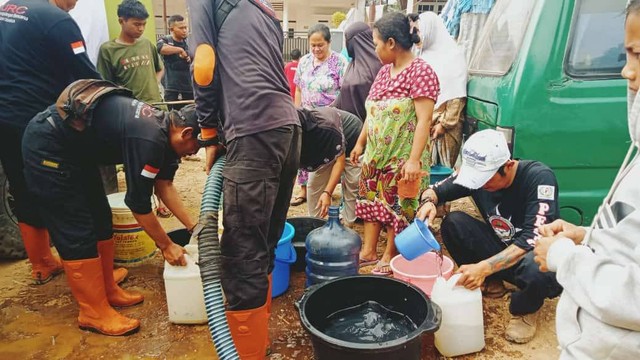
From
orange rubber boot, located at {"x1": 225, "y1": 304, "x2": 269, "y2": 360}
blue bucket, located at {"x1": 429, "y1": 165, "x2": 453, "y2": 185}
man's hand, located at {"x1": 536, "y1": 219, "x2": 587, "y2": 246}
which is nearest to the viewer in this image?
man's hand, located at {"x1": 536, "y1": 219, "x2": 587, "y2": 246}

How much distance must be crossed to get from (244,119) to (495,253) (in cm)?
178

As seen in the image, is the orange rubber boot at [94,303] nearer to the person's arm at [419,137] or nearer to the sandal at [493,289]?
the person's arm at [419,137]

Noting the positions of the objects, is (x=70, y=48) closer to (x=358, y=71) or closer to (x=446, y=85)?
A: (x=358, y=71)

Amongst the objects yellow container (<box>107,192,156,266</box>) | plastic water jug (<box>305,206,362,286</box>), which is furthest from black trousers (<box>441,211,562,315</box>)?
yellow container (<box>107,192,156,266</box>)

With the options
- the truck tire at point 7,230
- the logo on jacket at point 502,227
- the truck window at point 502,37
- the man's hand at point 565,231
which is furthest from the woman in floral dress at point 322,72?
the man's hand at point 565,231

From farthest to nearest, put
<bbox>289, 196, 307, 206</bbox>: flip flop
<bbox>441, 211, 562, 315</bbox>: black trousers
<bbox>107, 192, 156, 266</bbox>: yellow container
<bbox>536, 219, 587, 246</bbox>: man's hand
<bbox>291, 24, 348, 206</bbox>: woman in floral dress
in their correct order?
1. <bbox>289, 196, 307, 206</bbox>: flip flop
2. <bbox>291, 24, 348, 206</bbox>: woman in floral dress
3. <bbox>107, 192, 156, 266</bbox>: yellow container
4. <bbox>441, 211, 562, 315</bbox>: black trousers
5. <bbox>536, 219, 587, 246</bbox>: man's hand

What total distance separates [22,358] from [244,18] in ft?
6.94

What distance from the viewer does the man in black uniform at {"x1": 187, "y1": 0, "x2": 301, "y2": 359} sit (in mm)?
1901

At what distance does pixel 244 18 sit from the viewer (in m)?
1.92

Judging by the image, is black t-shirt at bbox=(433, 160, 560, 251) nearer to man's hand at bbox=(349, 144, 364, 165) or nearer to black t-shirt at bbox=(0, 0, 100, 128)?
man's hand at bbox=(349, 144, 364, 165)

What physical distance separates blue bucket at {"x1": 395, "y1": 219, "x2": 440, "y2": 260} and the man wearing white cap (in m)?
0.22

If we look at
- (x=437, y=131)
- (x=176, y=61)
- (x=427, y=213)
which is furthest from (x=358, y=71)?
(x=176, y=61)

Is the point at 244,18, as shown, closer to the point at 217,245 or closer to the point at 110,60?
the point at 217,245

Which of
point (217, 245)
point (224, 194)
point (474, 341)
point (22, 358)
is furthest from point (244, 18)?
point (22, 358)
